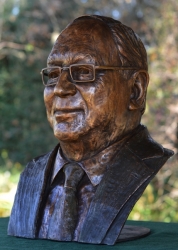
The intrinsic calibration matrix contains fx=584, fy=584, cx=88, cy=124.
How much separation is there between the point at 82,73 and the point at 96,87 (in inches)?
5.7

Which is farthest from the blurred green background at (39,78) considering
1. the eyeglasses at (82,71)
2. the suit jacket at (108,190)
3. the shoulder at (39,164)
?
the eyeglasses at (82,71)

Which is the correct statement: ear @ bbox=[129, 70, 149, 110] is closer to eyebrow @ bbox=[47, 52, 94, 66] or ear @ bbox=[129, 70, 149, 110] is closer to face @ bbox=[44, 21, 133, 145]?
face @ bbox=[44, 21, 133, 145]

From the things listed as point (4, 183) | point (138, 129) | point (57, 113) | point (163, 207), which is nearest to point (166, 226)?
point (138, 129)

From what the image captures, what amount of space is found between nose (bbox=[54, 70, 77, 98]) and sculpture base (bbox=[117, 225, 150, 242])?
3.19 ft

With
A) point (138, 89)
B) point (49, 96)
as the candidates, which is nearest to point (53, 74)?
point (49, 96)

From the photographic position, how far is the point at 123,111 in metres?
3.83

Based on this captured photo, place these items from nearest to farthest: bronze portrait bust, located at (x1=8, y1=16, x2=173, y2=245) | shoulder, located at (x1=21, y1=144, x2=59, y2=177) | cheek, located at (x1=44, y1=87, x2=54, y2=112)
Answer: bronze portrait bust, located at (x1=8, y1=16, x2=173, y2=245) → cheek, located at (x1=44, y1=87, x2=54, y2=112) → shoulder, located at (x1=21, y1=144, x2=59, y2=177)

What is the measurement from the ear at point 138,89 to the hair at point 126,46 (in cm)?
5

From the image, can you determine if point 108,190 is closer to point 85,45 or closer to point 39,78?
point 85,45

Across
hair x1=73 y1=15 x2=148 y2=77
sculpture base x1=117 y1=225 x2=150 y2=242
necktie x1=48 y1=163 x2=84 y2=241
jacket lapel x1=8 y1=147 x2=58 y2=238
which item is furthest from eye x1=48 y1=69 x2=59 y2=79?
sculpture base x1=117 y1=225 x2=150 y2=242

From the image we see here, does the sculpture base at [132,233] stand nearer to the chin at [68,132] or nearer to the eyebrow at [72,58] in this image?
the chin at [68,132]

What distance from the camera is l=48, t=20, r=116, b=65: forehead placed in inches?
147

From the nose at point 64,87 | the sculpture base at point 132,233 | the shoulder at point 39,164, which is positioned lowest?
the sculpture base at point 132,233

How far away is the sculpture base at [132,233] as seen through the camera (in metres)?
3.73
